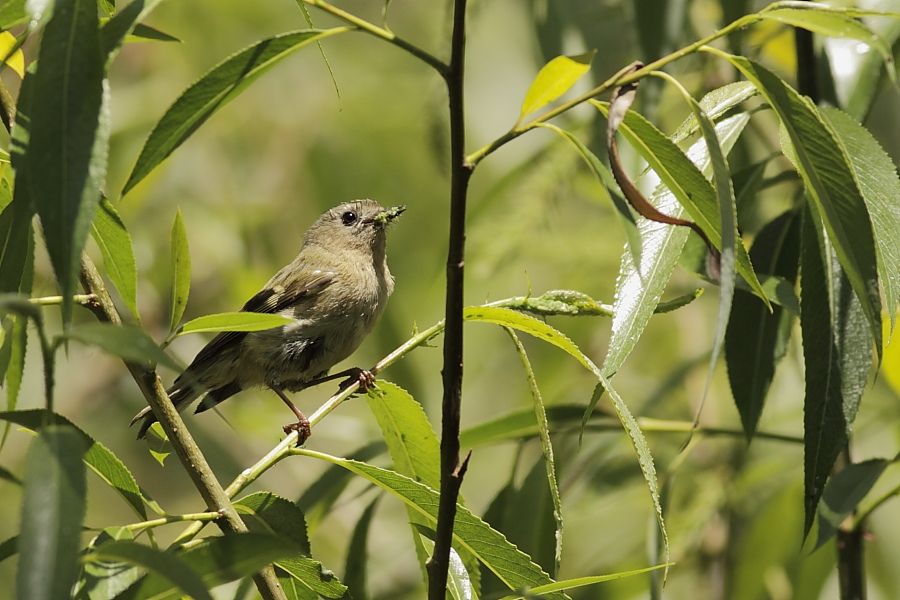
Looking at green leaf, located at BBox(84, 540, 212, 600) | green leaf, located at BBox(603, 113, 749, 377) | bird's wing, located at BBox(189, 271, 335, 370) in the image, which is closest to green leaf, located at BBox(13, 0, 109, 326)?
green leaf, located at BBox(84, 540, 212, 600)

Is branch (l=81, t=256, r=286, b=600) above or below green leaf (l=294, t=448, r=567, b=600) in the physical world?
above

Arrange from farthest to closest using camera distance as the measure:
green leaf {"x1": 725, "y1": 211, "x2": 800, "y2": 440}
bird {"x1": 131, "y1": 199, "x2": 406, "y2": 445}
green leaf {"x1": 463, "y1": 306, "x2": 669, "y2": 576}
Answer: bird {"x1": 131, "y1": 199, "x2": 406, "y2": 445} < green leaf {"x1": 725, "y1": 211, "x2": 800, "y2": 440} < green leaf {"x1": 463, "y1": 306, "x2": 669, "y2": 576}

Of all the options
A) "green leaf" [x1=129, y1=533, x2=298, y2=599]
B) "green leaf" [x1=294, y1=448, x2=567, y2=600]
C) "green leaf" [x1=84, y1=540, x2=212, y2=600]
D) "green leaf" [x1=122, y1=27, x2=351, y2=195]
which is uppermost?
"green leaf" [x1=122, y1=27, x2=351, y2=195]

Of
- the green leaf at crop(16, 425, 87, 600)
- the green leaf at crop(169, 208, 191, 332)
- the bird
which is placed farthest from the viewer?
the bird

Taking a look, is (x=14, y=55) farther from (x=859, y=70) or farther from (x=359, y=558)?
(x=859, y=70)

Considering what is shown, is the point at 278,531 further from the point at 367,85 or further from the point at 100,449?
the point at 367,85

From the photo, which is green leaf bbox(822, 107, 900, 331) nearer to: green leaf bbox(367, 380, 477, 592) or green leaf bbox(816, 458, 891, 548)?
green leaf bbox(816, 458, 891, 548)

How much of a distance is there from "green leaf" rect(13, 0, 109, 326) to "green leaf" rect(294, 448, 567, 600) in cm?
67

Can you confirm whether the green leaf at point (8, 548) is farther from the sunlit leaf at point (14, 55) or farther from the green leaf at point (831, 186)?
the green leaf at point (831, 186)

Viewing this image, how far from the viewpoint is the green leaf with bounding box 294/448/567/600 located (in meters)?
1.80

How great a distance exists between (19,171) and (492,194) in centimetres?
213

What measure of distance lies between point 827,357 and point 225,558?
1090mm

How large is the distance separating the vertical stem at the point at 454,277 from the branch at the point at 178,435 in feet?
1.10

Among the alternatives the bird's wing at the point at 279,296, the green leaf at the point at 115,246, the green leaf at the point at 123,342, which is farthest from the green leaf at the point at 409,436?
the bird's wing at the point at 279,296
